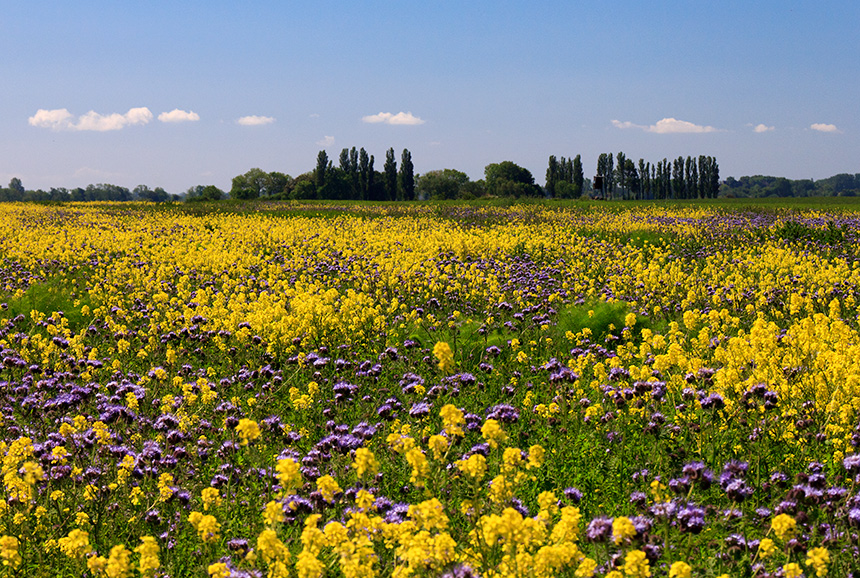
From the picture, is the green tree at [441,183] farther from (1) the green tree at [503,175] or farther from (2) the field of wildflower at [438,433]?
(2) the field of wildflower at [438,433]

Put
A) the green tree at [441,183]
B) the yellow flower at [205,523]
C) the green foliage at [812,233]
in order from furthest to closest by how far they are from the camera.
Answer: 1. the green tree at [441,183]
2. the green foliage at [812,233]
3. the yellow flower at [205,523]

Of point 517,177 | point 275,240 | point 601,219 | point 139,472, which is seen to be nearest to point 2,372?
point 139,472

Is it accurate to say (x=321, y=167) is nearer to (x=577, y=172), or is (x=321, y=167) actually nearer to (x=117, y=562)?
(x=577, y=172)

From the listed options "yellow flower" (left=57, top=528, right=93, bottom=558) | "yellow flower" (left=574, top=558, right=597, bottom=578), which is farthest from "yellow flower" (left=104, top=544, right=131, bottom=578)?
"yellow flower" (left=574, top=558, right=597, bottom=578)

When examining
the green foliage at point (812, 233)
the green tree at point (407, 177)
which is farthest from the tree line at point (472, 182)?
the green foliage at point (812, 233)

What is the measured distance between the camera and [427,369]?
7.12m

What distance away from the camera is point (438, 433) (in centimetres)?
560

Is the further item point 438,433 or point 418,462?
point 438,433

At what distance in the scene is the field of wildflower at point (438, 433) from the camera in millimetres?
3150

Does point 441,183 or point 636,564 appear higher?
point 441,183

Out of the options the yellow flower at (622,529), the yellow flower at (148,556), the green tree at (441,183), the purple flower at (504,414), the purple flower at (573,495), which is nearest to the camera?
the yellow flower at (622,529)

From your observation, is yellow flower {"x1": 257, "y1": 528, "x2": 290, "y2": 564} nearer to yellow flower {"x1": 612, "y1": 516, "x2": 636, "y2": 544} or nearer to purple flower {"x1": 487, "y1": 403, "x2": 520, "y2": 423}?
yellow flower {"x1": 612, "y1": 516, "x2": 636, "y2": 544}

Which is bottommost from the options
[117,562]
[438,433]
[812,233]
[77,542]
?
[438,433]

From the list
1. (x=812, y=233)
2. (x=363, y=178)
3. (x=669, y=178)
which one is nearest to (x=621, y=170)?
(x=669, y=178)
